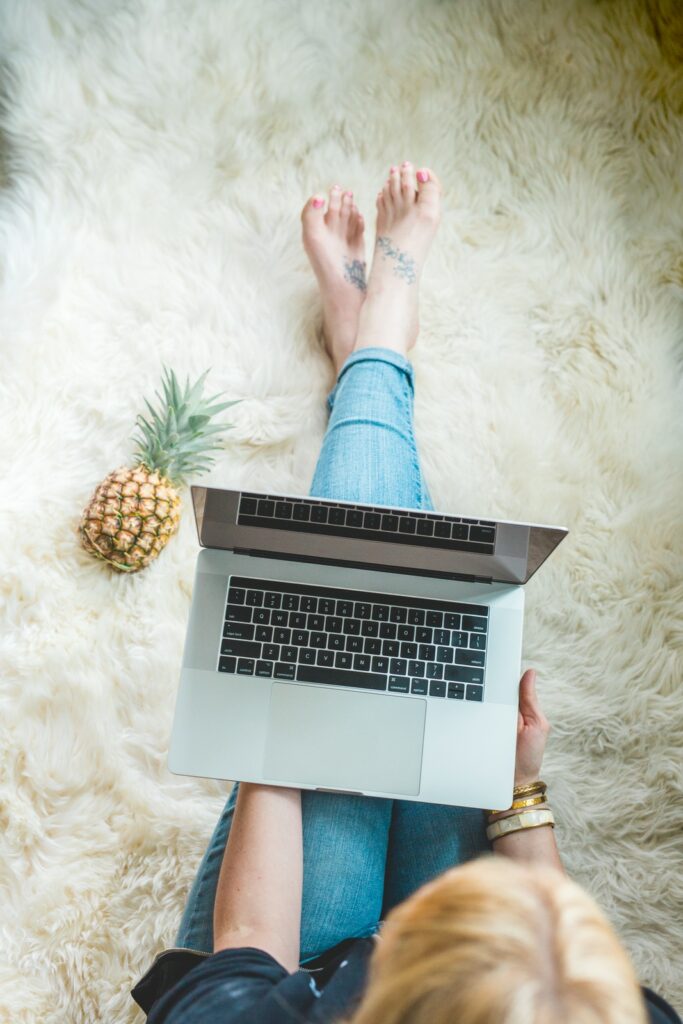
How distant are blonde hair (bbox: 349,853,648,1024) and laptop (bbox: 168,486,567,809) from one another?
14.5 inches

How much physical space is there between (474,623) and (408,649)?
0.08 metres

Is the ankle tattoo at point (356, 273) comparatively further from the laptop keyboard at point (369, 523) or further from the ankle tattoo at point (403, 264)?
the laptop keyboard at point (369, 523)

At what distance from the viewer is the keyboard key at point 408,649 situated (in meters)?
0.86

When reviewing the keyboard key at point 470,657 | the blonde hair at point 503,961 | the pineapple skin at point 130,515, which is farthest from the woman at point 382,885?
the pineapple skin at point 130,515

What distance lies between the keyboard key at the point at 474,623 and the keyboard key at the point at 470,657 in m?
0.02

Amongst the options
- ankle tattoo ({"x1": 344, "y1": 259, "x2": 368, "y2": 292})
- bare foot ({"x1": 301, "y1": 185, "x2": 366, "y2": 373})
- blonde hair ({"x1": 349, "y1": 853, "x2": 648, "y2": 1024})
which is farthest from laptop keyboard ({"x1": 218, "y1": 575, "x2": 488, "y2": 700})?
ankle tattoo ({"x1": 344, "y1": 259, "x2": 368, "y2": 292})

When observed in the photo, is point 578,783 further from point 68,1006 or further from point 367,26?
point 367,26

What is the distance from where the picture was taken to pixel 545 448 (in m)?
1.19

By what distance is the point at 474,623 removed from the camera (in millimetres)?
859

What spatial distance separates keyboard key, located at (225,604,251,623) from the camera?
0.86 metres

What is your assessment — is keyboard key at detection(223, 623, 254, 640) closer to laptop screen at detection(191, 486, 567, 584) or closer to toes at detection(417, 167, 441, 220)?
laptop screen at detection(191, 486, 567, 584)

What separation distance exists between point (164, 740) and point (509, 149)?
112cm

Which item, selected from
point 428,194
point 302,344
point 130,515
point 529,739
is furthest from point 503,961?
point 428,194

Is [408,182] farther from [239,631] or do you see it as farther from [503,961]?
[503,961]
